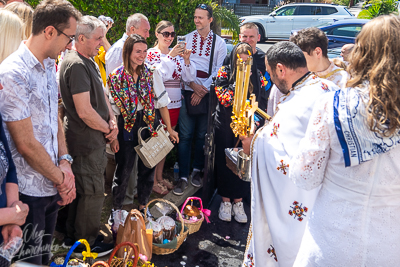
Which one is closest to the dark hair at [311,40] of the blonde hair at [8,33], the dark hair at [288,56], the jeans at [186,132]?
the dark hair at [288,56]

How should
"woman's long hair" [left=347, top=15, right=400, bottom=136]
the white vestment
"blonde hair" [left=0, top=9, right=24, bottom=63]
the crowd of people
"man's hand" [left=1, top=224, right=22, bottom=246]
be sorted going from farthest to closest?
"blonde hair" [left=0, top=9, right=24, bottom=63]
the white vestment
"man's hand" [left=1, top=224, right=22, bottom=246]
the crowd of people
"woman's long hair" [left=347, top=15, right=400, bottom=136]

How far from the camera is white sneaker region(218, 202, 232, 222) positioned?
4227mm

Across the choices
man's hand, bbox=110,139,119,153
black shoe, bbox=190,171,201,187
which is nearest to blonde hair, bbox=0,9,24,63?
man's hand, bbox=110,139,119,153

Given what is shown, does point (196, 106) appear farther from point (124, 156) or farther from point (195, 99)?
point (124, 156)

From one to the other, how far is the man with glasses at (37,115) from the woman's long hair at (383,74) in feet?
5.89

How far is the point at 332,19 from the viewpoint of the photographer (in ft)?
53.5

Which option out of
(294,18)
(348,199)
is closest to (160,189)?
(348,199)

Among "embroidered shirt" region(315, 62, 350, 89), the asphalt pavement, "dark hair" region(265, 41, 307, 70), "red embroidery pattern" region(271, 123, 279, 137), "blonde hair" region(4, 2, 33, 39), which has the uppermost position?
"blonde hair" region(4, 2, 33, 39)

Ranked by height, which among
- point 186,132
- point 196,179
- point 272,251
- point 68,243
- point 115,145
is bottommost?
point 196,179

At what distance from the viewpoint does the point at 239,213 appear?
427cm

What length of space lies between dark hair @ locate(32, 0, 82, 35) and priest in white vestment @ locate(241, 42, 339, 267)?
1400mm

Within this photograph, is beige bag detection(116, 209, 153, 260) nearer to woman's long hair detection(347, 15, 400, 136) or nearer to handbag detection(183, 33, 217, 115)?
handbag detection(183, 33, 217, 115)

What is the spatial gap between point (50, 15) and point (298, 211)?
2015 mm

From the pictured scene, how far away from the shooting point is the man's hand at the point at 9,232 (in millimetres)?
1899
